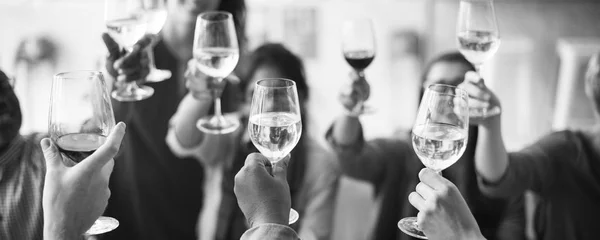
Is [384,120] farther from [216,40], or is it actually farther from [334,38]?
[216,40]

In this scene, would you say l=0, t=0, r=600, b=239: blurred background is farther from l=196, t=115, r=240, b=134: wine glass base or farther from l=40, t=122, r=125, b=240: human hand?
l=40, t=122, r=125, b=240: human hand

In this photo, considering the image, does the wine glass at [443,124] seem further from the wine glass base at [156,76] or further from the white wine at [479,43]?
the wine glass base at [156,76]

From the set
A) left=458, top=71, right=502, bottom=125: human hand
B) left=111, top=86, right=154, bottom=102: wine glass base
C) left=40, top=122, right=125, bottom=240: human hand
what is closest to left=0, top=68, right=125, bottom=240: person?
left=40, top=122, right=125, bottom=240: human hand

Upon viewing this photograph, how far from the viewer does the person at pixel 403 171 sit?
1.73m

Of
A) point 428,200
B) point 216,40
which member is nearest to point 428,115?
point 428,200

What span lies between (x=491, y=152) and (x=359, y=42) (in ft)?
1.33

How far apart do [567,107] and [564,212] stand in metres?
1.54

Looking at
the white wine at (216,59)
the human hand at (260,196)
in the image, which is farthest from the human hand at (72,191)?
the white wine at (216,59)

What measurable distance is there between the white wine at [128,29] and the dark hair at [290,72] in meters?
0.58

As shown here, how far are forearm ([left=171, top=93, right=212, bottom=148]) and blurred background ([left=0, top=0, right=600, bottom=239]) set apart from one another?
1585 mm

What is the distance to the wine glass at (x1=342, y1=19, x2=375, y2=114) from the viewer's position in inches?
61.7

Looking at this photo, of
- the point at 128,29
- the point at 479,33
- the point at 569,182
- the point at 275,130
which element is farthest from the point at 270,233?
the point at 569,182

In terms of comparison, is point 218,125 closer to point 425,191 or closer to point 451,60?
point 425,191

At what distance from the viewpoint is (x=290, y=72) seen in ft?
6.35
